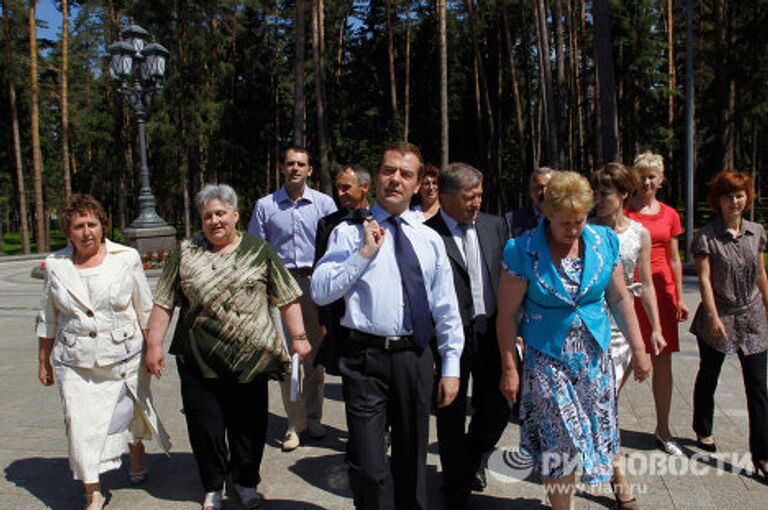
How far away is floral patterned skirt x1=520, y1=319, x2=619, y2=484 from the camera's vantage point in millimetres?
2969

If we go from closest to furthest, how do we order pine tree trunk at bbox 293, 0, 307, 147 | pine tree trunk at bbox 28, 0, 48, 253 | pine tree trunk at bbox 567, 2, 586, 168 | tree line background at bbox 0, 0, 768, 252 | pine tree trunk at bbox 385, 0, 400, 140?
pine tree trunk at bbox 293, 0, 307, 147 < pine tree trunk at bbox 28, 0, 48, 253 < tree line background at bbox 0, 0, 768, 252 < pine tree trunk at bbox 385, 0, 400, 140 < pine tree trunk at bbox 567, 2, 586, 168

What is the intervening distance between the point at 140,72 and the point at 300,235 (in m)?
12.2

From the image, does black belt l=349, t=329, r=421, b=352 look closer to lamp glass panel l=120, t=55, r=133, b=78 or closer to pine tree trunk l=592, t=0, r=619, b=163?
pine tree trunk l=592, t=0, r=619, b=163

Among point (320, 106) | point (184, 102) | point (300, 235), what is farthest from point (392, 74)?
point (300, 235)

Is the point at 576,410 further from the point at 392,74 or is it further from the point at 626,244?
the point at 392,74

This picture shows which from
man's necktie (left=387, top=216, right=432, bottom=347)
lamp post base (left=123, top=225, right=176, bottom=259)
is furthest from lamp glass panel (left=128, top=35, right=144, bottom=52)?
man's necktie (left=387, top=216, right=432, bottom=347)

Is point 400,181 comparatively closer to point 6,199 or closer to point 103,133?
point 6,199

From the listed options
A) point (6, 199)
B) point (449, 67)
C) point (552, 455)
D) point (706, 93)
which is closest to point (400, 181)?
point (552, 455)

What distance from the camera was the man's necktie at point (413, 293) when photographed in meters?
2.90

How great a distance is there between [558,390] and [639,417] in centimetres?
254

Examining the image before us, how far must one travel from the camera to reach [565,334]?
9.76ft

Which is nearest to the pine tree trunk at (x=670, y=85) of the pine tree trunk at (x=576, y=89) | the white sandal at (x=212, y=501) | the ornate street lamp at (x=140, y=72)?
the pine tree trunk at (x=576, y=89)

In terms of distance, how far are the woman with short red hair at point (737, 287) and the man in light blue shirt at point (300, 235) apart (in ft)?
8.86

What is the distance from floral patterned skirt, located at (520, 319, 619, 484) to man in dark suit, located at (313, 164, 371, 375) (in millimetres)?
941
